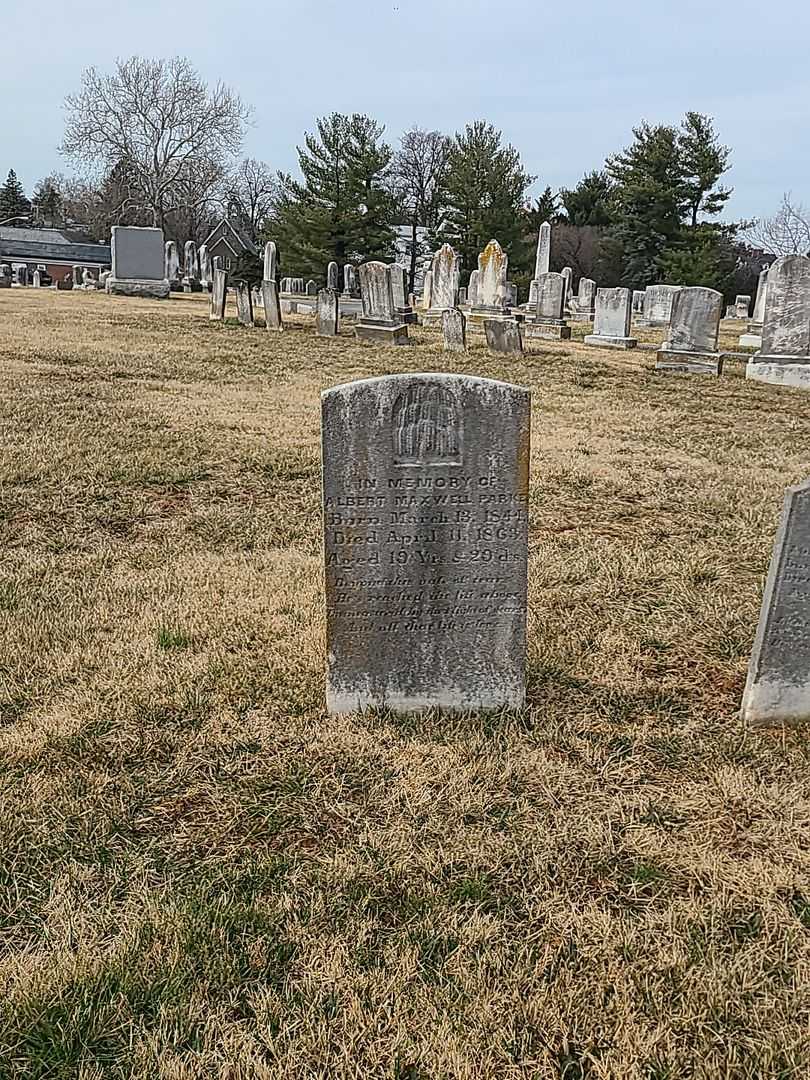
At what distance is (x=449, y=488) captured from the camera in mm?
3221

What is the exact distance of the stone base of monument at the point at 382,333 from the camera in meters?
17.2

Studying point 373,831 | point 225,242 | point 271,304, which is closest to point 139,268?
point 271,304

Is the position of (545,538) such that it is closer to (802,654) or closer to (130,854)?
(802,654)

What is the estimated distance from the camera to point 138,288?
29.9 metres

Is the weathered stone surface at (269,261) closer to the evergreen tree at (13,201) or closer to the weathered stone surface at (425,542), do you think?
the weathered stone surface at (425,542)

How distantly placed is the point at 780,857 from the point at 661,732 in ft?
2.45

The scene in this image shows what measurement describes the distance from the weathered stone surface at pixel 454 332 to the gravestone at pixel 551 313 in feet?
17.5

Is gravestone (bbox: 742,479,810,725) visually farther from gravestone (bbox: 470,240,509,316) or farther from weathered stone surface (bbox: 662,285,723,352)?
gravestone (bbox: 470,240,509,316)

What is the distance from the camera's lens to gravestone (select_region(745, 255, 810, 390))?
1380 cm

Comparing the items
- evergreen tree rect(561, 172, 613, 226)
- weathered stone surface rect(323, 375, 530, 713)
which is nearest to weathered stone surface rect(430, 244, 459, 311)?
weathered stone surface rect(323, 375, 530, 713)

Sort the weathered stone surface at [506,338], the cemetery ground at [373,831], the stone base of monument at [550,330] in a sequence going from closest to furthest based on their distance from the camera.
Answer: the cemetery ground at [373,831] → the weathered stone surface at [506,338] → the stone base of monument at [550,330]

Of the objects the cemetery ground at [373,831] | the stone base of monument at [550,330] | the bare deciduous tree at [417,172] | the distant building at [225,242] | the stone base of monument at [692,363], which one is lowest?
the cemetery ground at [373,831]

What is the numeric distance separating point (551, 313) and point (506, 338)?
640 centimetres

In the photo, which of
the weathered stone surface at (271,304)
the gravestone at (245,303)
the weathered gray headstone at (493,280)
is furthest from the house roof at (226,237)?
the weathered stone surface at (271,304)
